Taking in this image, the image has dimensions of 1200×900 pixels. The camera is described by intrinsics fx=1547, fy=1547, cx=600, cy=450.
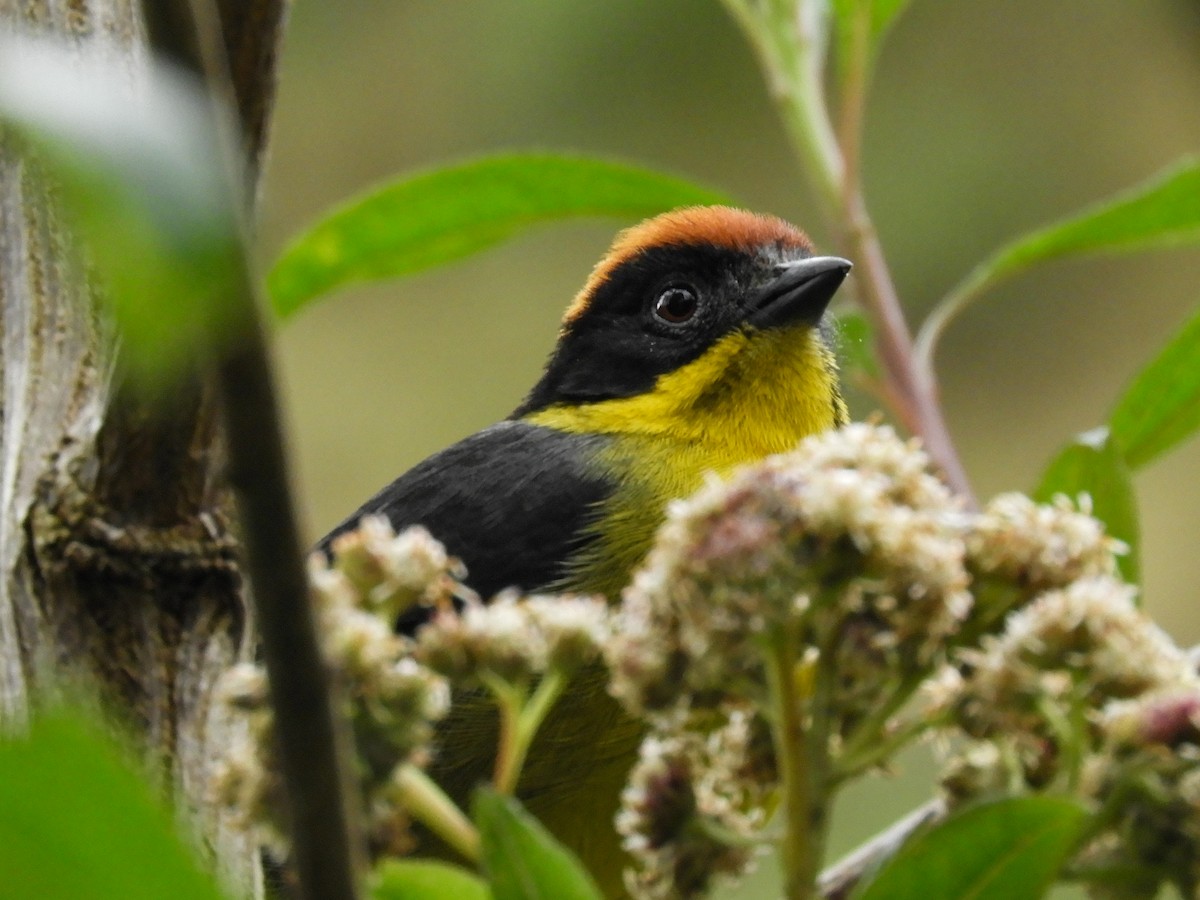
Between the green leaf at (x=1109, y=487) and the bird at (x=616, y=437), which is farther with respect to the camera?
the bird at (x=616, y=437)

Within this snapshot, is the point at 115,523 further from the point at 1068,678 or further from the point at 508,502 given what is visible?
the point at 1068,678

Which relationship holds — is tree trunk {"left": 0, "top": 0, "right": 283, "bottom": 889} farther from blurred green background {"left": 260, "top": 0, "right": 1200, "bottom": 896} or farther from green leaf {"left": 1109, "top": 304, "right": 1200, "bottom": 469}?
blurred green background {"left": 260, "top": 0, "right": 1200, "bottom": 896}

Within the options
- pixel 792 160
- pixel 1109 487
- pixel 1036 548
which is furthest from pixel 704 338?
pixel 792 160

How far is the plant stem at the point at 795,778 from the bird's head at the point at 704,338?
1806 mm

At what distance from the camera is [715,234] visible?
2.95 m

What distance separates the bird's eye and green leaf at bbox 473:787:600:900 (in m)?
2.12

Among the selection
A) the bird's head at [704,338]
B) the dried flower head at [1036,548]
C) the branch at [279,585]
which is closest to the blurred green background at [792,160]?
the bird's head at [704,338]

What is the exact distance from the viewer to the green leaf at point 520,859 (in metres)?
0.88

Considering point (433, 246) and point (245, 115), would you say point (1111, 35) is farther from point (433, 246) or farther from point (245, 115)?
point (245, 115)

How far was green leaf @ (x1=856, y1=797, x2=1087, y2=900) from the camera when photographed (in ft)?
2.98

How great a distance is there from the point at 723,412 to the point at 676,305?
0.30m

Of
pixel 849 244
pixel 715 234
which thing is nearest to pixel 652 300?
pixel 715 234

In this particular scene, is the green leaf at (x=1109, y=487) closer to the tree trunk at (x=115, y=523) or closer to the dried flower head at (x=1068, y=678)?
the dried flower head at (x=1068, y=678)

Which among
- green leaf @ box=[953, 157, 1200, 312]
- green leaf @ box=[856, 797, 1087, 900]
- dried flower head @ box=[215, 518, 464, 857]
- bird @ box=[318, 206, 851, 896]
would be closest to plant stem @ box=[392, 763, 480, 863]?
dried flower head @ box=[215, 518, 464, 857]
